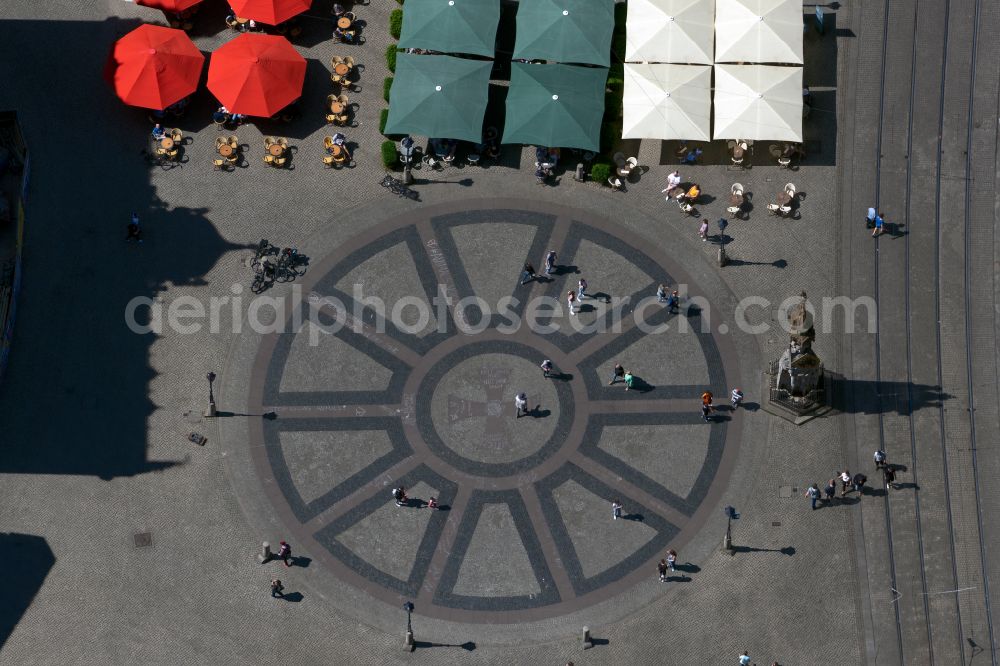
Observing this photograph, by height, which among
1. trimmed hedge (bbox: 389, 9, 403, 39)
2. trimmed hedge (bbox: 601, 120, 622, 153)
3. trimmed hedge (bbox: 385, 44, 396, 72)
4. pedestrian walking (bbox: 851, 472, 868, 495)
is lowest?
pedestrian walking (bbox: 851, 472, 868, 495)

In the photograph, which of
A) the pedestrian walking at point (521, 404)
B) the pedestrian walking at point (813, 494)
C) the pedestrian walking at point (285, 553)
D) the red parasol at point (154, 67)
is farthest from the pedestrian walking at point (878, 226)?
the red parasol at point (154, 67)

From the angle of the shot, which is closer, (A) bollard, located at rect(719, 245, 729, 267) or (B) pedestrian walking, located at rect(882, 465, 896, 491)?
(B) pedestrian walking, located at rect(882, 465, 896, 491)

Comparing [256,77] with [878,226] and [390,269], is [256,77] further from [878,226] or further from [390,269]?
[878,226]

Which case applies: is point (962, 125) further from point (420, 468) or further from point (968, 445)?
point (420, 468)

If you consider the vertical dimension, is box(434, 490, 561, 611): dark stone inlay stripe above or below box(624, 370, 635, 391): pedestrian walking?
below

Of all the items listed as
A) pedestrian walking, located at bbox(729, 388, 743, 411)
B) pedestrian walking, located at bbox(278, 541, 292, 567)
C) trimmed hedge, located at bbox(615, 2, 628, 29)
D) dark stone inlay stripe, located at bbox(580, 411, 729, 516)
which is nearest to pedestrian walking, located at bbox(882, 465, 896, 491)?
pedestrian walking, located at bbox(729, 388, 743, 411)

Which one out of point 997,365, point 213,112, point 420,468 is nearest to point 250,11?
point 213,112

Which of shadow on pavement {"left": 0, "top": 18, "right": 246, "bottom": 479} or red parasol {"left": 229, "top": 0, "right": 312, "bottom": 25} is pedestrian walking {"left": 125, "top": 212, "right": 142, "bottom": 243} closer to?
shadow on pavement {"left": 0, "top": 18, "right": 246, "bottom": 479}

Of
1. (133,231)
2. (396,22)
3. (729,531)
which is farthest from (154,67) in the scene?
(729,531)
